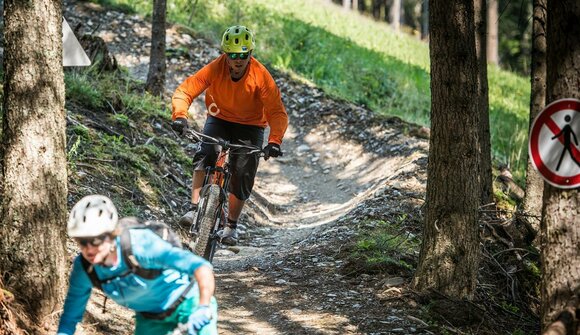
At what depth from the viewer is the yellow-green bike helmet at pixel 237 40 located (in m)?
7.53

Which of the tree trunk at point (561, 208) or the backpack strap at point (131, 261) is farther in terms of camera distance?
the tree trunk at point (561, 208)

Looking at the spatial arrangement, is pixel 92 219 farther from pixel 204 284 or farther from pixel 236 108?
pixel 236 108

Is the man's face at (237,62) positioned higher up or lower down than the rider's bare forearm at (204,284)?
higher up

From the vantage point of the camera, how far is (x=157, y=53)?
47.9 feet

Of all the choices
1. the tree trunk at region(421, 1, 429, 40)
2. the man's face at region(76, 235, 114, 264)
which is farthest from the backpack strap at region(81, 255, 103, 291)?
the tree trunk at region(421, 1, 429, 40)

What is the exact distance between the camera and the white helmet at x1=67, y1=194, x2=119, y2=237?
3.59m

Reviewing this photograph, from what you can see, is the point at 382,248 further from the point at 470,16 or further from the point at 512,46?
the point at 512,46

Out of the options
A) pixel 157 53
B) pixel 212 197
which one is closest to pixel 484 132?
pixel 212 197

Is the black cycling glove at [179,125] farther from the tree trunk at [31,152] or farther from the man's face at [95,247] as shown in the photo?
the man's face at [95,247]

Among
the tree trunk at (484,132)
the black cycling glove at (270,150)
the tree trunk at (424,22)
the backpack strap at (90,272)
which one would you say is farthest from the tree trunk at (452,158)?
the tree trunk at (424,22)

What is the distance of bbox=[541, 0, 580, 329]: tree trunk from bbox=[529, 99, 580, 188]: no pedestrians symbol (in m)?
0.10

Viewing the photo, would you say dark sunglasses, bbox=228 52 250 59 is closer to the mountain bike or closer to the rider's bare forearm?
the mountain bike

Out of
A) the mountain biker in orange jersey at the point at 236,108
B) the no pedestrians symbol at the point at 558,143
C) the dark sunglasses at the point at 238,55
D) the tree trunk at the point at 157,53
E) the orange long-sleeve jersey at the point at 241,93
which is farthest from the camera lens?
the tree trunk at the point at 157,53

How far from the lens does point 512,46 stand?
52375mm
